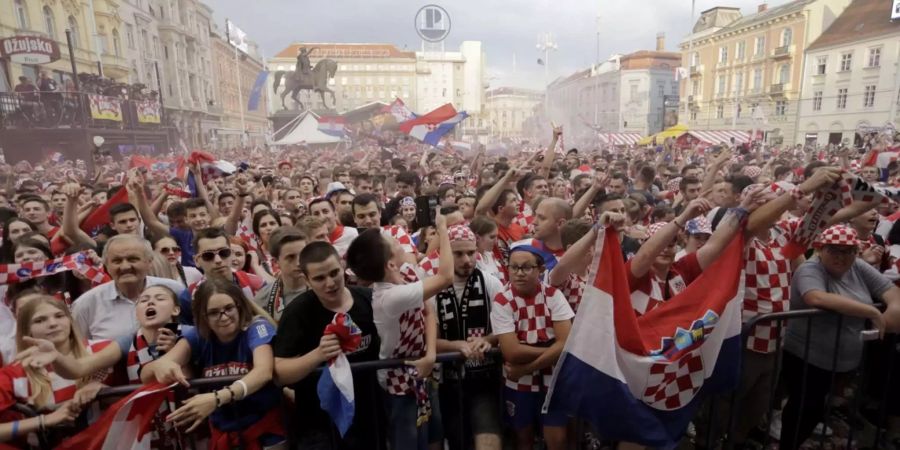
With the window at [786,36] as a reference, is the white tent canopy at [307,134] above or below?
below

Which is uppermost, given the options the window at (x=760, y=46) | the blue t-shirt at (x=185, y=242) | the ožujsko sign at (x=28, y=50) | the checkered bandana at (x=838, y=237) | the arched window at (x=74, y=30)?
the window at (x=760, y=46)

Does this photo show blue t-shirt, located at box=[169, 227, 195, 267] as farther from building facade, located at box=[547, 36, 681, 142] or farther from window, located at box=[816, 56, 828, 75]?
building facade, located at box=[547, 36, 681, 142]

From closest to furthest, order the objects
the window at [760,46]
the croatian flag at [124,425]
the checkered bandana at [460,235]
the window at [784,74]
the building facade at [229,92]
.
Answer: the croatian flag at [124,425] → the checkered bandana at [460,235] → the window at [784,74] → the window at [760,46] → the building facade at [229,92]

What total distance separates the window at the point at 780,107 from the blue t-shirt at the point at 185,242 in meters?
50.1

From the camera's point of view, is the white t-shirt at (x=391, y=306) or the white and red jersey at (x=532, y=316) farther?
the white and red jersey at (x=532, y=316)

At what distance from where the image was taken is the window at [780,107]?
42.1 m

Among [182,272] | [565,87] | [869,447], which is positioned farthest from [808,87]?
[182,272]

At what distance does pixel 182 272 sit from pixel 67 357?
1618 millimetres

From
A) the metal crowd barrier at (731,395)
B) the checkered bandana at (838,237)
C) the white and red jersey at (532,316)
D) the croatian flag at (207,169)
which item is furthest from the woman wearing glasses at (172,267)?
the checkered bandana at (838,237)

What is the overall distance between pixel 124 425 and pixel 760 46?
55.1 metres

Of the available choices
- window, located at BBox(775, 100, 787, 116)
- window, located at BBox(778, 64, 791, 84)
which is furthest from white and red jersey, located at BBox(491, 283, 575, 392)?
window, located at BBox(778, 64, 791, 84)

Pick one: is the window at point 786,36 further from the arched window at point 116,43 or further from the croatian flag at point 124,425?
the croatian flag at point 124,425

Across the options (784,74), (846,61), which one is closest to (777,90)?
(784,74)

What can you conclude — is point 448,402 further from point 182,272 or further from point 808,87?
point 808,87
